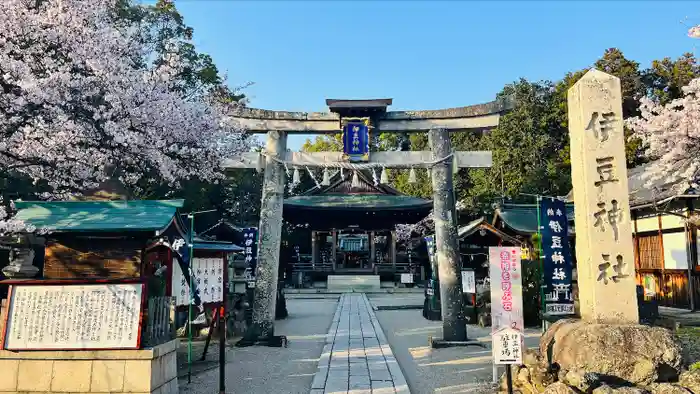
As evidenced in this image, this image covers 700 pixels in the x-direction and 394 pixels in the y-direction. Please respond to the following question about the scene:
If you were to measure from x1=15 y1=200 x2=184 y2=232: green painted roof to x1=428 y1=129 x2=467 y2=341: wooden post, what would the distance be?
5818 millimetres

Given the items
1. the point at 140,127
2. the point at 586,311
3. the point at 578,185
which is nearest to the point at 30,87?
Result: the point at 140,127

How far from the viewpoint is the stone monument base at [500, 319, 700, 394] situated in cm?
550

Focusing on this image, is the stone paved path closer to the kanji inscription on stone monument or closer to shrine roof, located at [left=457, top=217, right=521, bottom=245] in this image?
the kanji inscription on stone monument

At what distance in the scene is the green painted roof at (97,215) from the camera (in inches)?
257

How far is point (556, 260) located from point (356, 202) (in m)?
22.9

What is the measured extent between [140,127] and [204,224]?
18.6 meters

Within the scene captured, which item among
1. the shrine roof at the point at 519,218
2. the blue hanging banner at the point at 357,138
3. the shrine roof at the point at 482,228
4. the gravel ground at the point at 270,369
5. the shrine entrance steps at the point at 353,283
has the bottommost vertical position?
the gravel ground at the point at 270,369

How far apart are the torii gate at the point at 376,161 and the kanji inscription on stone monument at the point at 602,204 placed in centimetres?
389

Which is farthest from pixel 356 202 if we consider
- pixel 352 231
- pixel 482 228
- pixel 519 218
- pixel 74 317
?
pixel 74 317

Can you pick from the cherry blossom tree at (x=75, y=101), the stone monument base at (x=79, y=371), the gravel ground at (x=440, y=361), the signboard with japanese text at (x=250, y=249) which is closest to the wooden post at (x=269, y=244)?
the cherry blossom tree at (x=75, y=101)

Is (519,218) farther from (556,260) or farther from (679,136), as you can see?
(679,136)

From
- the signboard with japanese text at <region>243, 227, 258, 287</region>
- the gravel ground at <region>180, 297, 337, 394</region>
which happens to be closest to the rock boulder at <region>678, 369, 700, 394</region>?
the gravel ground at <region>180, 297, 337, 394</region>

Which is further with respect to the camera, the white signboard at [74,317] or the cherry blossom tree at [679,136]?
the cherry blossom tree at [679,136]

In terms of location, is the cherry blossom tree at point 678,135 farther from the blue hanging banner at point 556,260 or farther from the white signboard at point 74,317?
the white signboard at point 74,317
